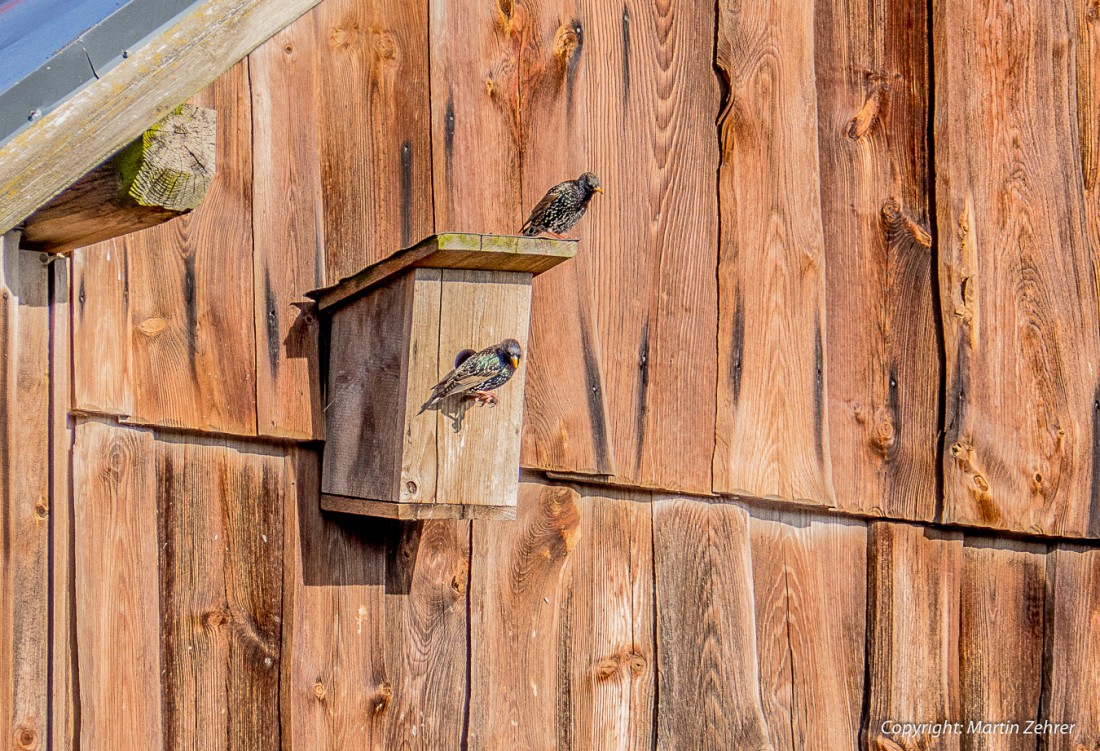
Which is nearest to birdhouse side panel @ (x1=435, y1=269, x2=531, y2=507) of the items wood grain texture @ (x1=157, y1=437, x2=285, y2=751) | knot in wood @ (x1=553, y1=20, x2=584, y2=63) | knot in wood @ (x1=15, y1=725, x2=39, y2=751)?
wood grain texture @ (x1=157, y1=437, x2=285, y2=751)

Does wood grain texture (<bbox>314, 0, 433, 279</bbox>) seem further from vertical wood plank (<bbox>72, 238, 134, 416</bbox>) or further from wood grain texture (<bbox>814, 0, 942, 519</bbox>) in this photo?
wood grain texture (<bbox>814, 0, 942, 519</bbox>)

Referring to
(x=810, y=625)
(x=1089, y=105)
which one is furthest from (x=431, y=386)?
(x=1089, y=105)

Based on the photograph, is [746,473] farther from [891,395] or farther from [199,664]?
[199,664]

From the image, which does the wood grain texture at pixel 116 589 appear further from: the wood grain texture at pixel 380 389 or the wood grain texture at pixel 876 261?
the wood grain texture at pixel 876 261

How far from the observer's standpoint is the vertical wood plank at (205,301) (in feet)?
8.20

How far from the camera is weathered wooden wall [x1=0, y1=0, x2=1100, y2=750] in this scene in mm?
2467

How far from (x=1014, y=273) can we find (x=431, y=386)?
2.01 m

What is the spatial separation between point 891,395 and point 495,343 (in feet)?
4.66

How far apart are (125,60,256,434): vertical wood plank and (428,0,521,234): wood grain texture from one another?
1.64 feet

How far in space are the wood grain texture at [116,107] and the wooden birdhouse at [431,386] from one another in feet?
2.23

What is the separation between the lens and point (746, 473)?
10.6 feet

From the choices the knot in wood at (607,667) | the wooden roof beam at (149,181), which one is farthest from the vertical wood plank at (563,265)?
the wooden roof beam at (149,181)

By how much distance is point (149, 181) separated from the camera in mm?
1786

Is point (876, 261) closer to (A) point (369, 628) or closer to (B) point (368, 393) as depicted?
(B) point (368, 393)
